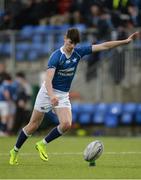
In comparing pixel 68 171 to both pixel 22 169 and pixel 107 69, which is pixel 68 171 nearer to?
pixel 22 169

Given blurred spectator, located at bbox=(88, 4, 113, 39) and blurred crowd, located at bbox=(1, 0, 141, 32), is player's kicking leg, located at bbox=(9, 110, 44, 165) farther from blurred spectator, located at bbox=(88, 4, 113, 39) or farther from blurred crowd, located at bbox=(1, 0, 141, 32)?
blurred spectator, located at bbox=(88, 4, 113, 39)

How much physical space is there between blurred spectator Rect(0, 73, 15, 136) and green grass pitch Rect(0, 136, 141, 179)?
7226 millimetres

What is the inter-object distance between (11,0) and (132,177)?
20539mm

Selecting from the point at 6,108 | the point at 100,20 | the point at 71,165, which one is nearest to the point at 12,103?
the point at 6,108

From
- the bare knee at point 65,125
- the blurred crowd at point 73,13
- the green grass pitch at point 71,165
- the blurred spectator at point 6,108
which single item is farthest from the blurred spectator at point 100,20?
the bare knee at point 65,125

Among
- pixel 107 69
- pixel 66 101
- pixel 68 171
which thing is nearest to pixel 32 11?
pixel 107 69

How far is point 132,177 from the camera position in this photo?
12242 millimetres

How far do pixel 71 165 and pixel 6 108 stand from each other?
13.4 metres

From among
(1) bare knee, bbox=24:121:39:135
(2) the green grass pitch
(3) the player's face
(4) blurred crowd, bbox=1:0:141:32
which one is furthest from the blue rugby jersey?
(4) blurred crowd, bbox=1:0:141:32

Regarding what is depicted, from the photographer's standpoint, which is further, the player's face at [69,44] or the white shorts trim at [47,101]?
the white shorts trim at [47,101]

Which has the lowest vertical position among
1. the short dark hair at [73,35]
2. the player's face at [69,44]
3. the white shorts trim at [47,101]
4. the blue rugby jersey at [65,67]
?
the white shorts trim at [47,101]

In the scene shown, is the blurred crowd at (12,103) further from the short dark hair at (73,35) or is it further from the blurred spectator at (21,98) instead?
the short dark hair at (73,35)

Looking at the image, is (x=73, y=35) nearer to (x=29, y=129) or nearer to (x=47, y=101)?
(x=47, y=101)

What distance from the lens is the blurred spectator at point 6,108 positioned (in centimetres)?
2769
